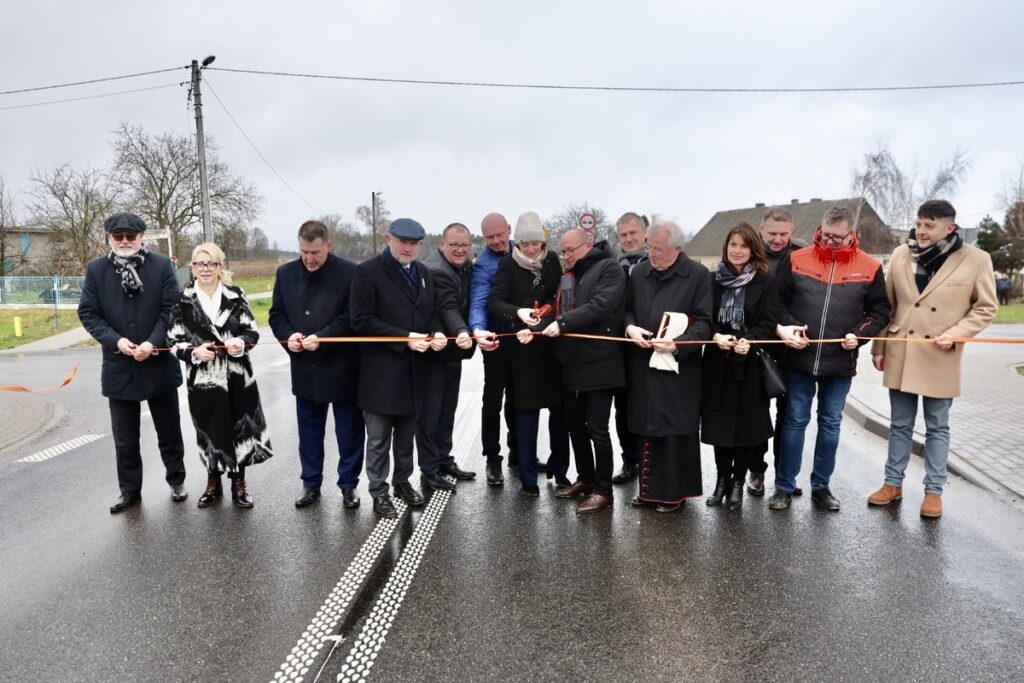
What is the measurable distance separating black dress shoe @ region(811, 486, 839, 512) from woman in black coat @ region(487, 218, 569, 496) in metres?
2.00

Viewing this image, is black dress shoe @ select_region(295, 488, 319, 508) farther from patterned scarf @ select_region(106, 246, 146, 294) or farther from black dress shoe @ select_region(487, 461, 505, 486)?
patterned scarf @ select_region(106, 246, 146, 294)

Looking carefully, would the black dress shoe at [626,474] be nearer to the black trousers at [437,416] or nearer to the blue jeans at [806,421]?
the blue jeans at [806,421]

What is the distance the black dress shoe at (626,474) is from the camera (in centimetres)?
543

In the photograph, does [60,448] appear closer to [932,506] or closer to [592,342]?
[592,342]

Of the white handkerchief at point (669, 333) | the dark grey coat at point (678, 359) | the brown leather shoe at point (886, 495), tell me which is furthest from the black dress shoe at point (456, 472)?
the brown leather shoe at point (886, 495)

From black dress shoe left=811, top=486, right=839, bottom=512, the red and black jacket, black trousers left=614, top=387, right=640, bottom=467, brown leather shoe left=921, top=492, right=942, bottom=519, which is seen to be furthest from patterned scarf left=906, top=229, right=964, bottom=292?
black trousers left=614, top=387, right=640, bottom=467

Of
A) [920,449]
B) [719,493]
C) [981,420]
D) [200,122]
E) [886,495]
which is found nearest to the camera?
[886,495]

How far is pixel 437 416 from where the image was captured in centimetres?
525

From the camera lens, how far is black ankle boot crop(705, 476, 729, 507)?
16.0ft

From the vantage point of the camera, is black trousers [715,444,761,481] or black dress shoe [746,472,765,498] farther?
black dress shoe [746,472,765,498]

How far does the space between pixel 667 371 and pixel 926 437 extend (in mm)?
1971

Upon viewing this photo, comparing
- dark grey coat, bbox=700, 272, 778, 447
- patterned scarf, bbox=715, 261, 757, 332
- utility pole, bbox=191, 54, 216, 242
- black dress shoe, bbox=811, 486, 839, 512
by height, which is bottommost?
black dress shoe, bbox=811, 486, 839, 512

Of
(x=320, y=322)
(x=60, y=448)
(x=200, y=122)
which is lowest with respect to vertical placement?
(x=60, y=448)

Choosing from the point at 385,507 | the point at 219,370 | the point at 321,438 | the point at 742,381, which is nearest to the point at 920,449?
the point at 742,381
